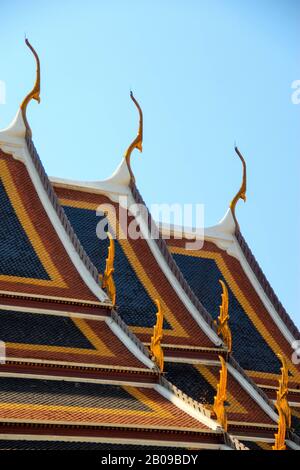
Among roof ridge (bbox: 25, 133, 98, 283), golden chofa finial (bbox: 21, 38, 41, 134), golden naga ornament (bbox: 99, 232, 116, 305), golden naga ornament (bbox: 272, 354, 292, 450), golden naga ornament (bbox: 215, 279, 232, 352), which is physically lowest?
golden naga ornament (bbox: 272, 354, 292, 450)

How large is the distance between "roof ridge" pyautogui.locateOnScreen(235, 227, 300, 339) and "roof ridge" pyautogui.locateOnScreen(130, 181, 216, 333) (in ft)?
10.6

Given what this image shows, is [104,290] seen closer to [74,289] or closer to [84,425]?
[74,289]

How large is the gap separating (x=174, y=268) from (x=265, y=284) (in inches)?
152

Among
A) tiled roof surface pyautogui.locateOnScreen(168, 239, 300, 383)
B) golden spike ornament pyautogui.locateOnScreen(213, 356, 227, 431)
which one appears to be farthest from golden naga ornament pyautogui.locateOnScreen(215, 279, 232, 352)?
golden spike ornament pyautogui.locateOnScreen(213, 356, 227, 431)

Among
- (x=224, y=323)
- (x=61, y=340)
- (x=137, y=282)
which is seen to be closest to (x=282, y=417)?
(x=61, y=340)

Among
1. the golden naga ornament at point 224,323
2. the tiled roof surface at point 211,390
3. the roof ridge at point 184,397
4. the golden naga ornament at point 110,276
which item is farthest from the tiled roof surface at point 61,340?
the golden naga ornament at point 224,323

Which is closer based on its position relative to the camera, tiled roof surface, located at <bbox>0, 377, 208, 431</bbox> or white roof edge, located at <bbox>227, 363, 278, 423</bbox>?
tiled roof surface, located at <bbox>0, 377, 208, 431</bbox>

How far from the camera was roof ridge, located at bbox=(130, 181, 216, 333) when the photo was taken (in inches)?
1638

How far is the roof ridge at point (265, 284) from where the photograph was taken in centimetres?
4506

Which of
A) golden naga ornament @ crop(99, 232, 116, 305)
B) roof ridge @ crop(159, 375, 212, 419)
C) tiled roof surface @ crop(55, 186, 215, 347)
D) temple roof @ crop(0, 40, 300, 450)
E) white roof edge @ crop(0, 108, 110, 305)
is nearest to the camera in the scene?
temple roof @ crop(0, 40, 300, 450)

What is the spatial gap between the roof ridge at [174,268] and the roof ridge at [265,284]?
127 inches

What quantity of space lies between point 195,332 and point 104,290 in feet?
10.4

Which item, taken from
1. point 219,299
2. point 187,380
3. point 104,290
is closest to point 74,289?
point 104,290

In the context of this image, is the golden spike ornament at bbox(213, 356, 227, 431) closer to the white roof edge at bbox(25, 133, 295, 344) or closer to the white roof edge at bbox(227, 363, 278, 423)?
the white roof edge at bbox(227, 363, 278, 423)
